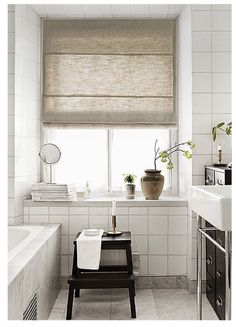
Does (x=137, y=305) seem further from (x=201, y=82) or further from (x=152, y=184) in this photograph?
(x=201, y=82)

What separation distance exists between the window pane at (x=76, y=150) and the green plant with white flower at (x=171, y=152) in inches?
19.5

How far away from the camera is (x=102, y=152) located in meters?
4.14

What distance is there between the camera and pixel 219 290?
2.97 meters

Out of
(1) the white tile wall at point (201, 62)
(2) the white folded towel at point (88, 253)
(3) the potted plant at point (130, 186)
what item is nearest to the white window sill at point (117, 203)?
(3) the potted plant at point (130, 186)

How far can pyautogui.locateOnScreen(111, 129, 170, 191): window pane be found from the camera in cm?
413

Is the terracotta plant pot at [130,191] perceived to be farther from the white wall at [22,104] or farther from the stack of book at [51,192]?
the white wall at [22,104]

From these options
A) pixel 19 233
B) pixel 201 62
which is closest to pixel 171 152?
pixel 201 62

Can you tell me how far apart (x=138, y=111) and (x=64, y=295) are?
1.71 m

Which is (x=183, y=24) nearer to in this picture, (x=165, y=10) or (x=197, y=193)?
(x=165, y=10)

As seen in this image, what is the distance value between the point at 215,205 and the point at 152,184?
6.58 feet

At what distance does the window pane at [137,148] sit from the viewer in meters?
4.13
